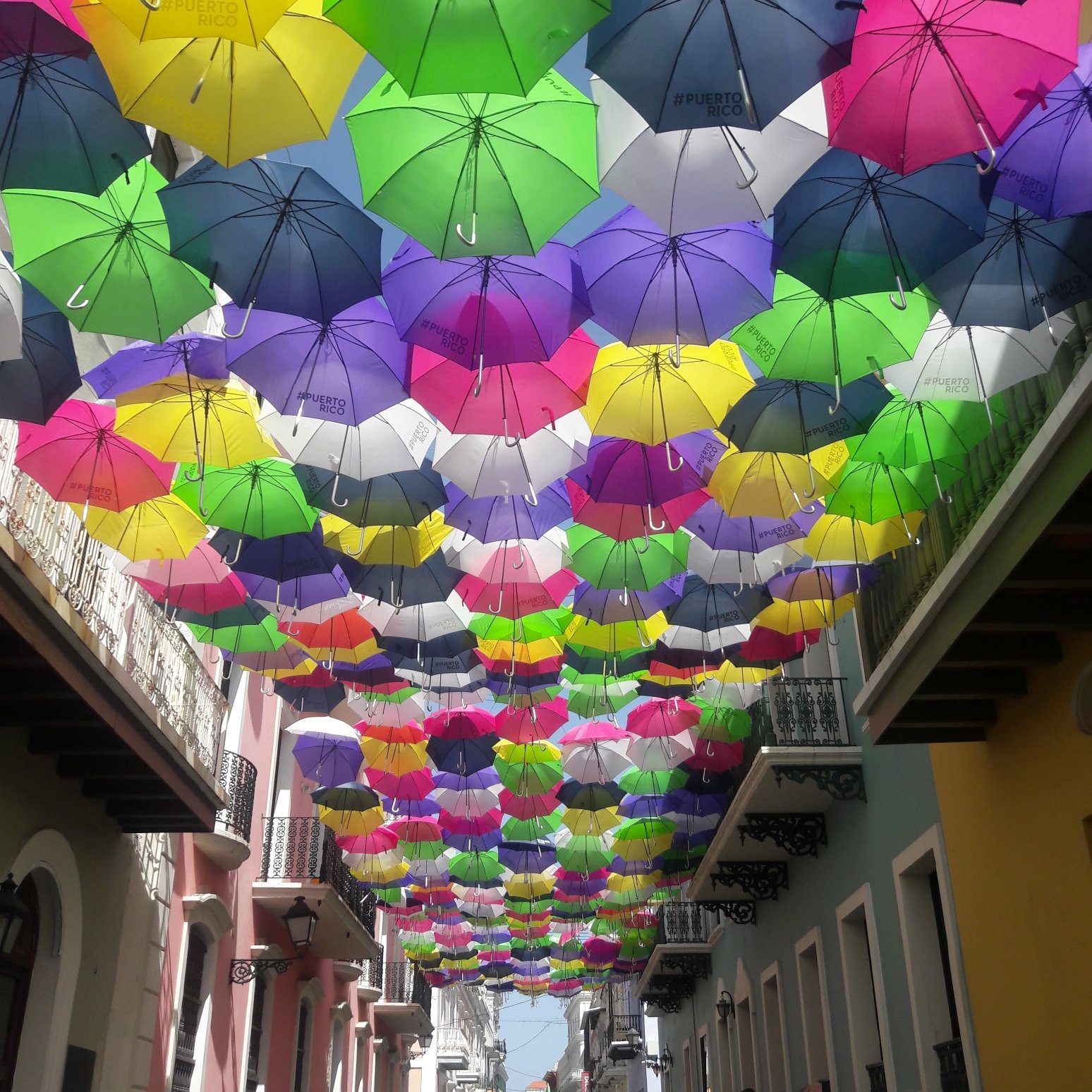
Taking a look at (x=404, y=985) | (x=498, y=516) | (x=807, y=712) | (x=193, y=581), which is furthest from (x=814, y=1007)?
(x=404, y=985)

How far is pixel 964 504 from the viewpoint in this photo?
23.4 feet

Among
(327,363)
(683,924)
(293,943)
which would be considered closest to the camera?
(327,363)

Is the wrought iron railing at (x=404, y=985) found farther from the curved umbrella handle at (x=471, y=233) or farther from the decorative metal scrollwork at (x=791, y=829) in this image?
the curved umbrella handle at (x=471, y=233)

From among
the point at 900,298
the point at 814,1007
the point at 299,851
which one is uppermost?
the point at 900,298

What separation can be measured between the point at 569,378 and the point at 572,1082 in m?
72.2

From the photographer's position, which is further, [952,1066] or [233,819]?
[233,819]

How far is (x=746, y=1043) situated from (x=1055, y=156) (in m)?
15.7

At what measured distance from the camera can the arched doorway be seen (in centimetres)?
859

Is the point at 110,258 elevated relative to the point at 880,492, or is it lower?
elevated

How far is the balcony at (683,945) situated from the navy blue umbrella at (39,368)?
55.1 feet

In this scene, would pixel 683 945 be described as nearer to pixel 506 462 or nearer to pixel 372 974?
pixel 372 974

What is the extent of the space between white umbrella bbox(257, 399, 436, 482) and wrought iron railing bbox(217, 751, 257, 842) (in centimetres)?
731

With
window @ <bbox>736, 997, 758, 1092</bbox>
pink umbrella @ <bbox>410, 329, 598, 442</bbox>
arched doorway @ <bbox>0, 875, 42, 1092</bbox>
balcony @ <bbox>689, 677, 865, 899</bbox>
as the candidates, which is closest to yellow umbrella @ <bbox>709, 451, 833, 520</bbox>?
pink umbrella @ <bbox>410, 329, 598, 442</bbox>

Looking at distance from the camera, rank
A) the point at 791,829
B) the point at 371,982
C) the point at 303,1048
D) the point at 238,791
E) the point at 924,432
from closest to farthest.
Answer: the point at 924,432 < the point at 791,829 < the point at 238,791 < the point at 303,1048 < the point at 371,982
